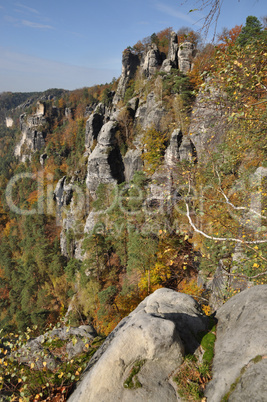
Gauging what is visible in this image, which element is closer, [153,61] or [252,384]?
[252,384]

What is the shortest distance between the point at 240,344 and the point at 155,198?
16324mm

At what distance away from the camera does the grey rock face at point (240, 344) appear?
2.84 m

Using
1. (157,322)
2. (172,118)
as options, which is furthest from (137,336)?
(172,118)

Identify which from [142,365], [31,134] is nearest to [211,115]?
[142,365]

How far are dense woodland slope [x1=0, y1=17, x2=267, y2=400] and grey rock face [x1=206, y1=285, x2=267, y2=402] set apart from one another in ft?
2.16

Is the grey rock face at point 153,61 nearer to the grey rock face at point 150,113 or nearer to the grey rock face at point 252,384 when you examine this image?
the grey rock face at point 150,113

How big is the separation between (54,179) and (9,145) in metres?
74.1

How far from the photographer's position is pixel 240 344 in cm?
333

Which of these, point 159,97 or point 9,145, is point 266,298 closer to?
point 159,97

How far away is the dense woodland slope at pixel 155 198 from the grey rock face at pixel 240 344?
0.66 meters

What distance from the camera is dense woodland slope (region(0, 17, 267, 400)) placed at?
552 centimetres

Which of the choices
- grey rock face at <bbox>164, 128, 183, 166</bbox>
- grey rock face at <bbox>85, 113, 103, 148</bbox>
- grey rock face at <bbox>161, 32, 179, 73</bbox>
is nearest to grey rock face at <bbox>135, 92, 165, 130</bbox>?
grey rock face at <bbox>161, 32, 179, 73</bbox>

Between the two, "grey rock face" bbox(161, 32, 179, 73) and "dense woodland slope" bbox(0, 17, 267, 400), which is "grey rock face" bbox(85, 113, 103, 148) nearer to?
"dense woodland slope" bbox(0, 17, 267, 400)

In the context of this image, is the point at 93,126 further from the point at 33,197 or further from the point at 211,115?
the point at 211,115
